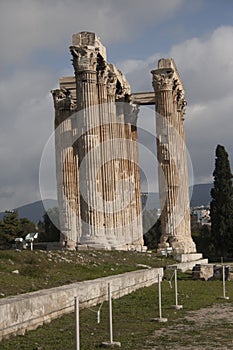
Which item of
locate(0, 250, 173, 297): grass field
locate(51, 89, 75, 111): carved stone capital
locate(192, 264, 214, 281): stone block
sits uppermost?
locate(51, 89, 75, 111): carved stone capital

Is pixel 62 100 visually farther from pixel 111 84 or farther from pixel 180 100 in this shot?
pixel 180 100

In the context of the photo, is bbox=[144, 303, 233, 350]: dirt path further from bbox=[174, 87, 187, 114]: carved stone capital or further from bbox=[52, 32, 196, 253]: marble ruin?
bbox=[174, 87, 187, 114]: carved stone capital

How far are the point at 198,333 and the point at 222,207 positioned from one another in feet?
171

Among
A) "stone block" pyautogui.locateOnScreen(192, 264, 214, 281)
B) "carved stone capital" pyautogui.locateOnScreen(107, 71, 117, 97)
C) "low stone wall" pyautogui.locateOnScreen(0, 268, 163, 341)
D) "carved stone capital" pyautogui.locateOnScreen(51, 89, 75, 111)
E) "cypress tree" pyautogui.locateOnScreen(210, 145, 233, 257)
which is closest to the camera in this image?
"low stone wall" pyautogui.locateOnScreen(0, 268, 163, 341)

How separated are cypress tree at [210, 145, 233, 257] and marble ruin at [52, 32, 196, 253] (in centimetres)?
1494

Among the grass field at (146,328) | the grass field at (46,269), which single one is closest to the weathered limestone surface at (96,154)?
the grass field at (46,269)

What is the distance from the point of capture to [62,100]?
150 ft

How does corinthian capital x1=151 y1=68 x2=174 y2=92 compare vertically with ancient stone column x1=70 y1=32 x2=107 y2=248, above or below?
above

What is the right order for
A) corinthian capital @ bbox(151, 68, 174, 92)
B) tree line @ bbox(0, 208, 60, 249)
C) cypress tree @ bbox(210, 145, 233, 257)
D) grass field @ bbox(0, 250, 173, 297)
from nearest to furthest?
grass field @ bbox(0, 250, 173, 297), corinthian capital @ bbox(151, 68, 174, 92), cypress tree @ bbox(210, 145, 233, 257), tree line @ bbox(0, 208, 60, 249)

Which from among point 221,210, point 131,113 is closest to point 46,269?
point 131,113

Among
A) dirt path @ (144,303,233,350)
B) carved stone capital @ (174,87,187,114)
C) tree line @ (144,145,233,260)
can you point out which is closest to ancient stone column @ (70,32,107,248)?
carved stone capital @ (174,87,187,114)

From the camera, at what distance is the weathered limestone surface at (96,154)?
32.7 meters

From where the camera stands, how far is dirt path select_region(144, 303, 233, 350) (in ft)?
33.2

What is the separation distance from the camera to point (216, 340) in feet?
34.9
